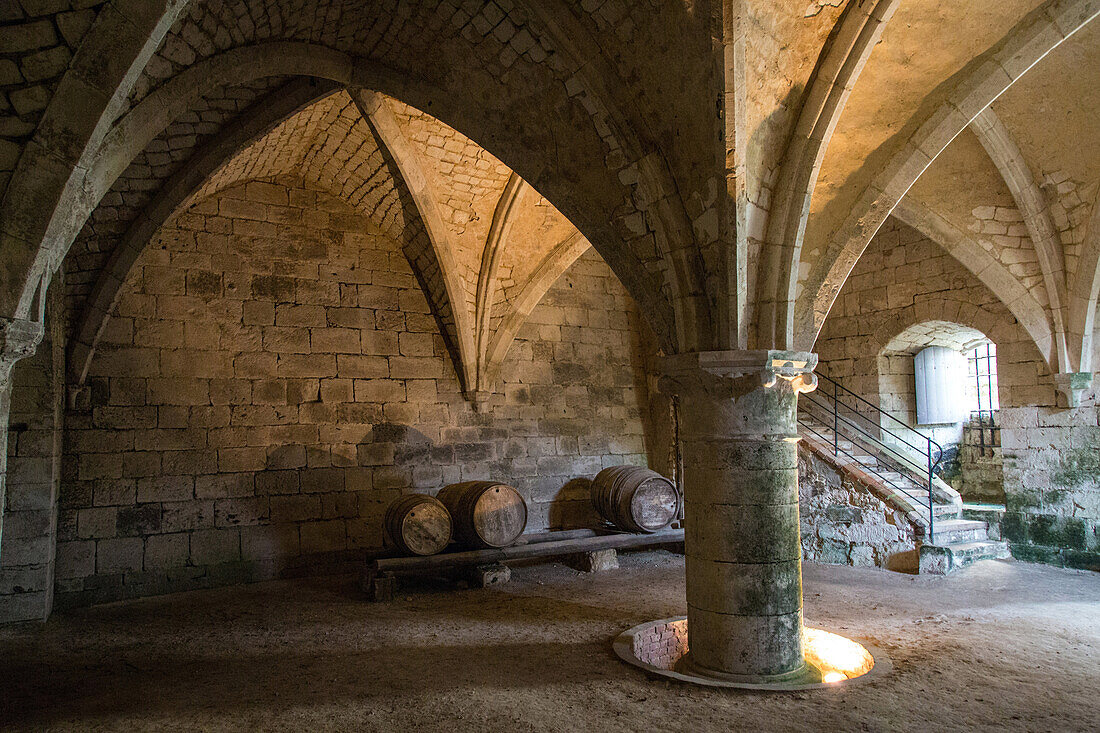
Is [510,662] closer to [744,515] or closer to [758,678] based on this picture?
[758,678]

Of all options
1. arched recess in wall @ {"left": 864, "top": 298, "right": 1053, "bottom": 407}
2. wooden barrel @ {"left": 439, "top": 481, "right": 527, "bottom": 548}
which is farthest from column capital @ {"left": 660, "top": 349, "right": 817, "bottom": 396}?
arched recess in wall @ {"left": 864, "top": 298, "right": 1053, "bottom": 407}

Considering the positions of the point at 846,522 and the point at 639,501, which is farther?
the point at 639,501

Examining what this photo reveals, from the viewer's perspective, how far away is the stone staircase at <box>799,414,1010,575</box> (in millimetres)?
6316

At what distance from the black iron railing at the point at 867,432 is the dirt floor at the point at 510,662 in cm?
155

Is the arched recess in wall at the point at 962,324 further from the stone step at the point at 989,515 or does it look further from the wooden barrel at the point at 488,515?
the wooden barrel at the point at 488,515

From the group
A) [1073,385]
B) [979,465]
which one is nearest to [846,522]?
[1073,385]

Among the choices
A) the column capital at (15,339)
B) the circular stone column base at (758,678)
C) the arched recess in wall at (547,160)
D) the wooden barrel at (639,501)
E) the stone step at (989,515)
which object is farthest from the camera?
the stone step at (989,515)

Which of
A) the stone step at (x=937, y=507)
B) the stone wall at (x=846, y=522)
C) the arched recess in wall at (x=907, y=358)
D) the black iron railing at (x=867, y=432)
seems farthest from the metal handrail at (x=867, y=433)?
the stone wall at (x=846, y=522)

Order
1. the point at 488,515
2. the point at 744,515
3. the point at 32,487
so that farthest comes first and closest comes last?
1. the point at 488,515
2. the point at 32,487
3. the point at 744,515

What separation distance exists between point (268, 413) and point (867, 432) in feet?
22.0

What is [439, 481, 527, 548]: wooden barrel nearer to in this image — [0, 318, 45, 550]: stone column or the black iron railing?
the black iron railing

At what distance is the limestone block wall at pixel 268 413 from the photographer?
5957 mm

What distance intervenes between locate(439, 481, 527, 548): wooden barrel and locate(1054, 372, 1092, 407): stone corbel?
5.34 meters

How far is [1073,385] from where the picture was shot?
6.70m
